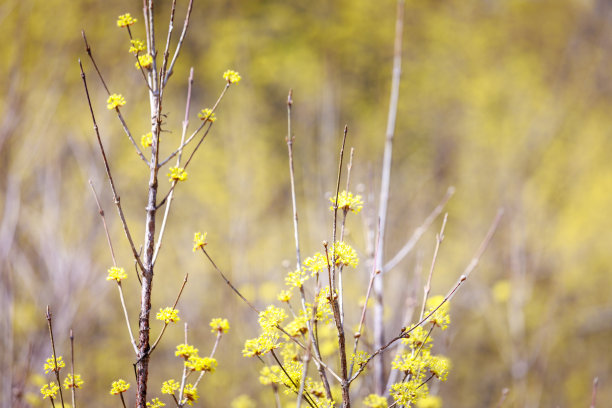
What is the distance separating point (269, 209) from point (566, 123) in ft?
14.6

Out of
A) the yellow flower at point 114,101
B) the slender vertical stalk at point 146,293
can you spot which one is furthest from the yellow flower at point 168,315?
the yellow flower at point 114,101

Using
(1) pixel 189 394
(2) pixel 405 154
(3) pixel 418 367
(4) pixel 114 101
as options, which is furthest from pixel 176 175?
(2) pixel 405 154

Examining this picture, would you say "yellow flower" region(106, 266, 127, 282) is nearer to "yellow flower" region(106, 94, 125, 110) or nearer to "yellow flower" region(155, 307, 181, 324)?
"yellow flower" region(155, 307, 181, 324)

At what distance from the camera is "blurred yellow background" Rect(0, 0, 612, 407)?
4.16 meters

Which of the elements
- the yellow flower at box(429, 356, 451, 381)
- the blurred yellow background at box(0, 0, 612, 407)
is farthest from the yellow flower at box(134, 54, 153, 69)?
the blurred yellow background at box(0, 0, 612, 407)

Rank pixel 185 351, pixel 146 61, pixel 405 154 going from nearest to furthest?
pixel 185 351
pixel 146 61
pixel 405 154

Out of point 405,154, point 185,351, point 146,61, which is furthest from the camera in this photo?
point 405,154

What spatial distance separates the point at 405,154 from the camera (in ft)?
18.9

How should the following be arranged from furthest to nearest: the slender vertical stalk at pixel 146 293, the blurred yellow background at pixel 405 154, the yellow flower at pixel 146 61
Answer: the blurred yellow background at pixel 405 154
the yellow flower at pixel 146 61
the slender vertical stalk at pixel 146 293

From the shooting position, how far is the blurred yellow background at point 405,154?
4156 mm

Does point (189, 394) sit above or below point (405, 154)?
below

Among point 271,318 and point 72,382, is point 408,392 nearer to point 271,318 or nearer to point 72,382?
point 271,318

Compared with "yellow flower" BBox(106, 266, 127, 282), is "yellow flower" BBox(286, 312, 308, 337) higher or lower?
lower

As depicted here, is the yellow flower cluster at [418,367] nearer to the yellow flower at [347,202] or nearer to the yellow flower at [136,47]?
the yellow flower at [347,202]
